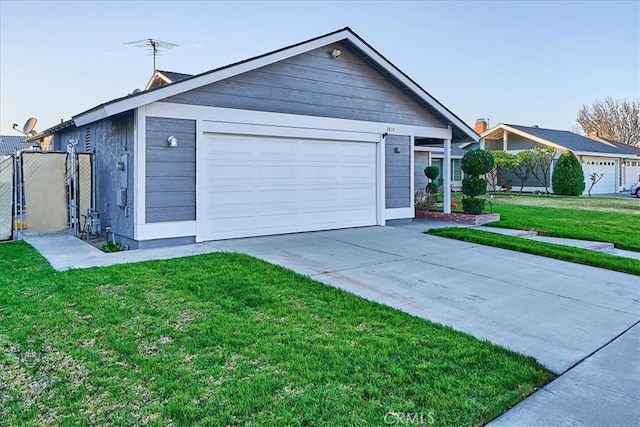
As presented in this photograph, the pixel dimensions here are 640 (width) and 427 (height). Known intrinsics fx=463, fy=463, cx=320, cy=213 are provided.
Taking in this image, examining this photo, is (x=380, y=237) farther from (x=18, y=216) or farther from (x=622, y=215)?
(x=622, y=215)

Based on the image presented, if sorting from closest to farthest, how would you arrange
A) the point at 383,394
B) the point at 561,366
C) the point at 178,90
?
the point at 383,394, the point at 561,366, the point at 178,90

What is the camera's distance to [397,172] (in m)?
11.9

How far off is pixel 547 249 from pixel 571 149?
2118 centimetres

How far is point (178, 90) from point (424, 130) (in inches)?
267

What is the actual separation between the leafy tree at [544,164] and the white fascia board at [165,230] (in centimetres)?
2302

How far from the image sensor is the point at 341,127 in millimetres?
10633

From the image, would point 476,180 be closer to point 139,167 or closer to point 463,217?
point 463,217

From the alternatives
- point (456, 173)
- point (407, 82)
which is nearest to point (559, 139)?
point (456, 173)

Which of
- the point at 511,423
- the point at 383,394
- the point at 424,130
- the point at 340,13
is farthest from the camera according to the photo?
the point at 340,13

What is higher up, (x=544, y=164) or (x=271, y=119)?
(x=544, y=164)

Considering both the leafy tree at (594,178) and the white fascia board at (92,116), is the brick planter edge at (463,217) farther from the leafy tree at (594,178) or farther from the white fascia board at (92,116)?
the leafy tree at (594,178)

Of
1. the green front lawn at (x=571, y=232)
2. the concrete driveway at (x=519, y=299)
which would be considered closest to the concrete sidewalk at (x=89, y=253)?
the concrete driveway at (x=519, y=299)

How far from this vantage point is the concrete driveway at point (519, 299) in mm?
3159

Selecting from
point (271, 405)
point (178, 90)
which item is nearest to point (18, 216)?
point (178, 90)
